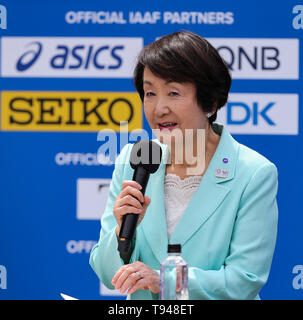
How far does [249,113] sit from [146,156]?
1.49 metres

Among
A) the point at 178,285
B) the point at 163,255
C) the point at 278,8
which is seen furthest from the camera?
the point at 278,8

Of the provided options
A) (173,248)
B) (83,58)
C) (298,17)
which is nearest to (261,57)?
(298,17)

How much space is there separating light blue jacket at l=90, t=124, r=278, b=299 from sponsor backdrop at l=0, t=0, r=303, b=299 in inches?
43.7

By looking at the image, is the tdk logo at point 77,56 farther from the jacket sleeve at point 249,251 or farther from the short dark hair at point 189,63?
the jacket sleeve at point 249,251

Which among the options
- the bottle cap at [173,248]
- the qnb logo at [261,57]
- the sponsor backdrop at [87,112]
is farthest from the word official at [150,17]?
the bottle cap at [173,248]

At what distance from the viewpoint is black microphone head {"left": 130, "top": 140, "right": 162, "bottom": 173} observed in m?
1.49

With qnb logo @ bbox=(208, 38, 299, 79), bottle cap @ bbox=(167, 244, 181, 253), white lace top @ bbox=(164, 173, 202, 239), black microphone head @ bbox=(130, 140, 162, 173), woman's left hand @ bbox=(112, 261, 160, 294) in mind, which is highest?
qnb logo @ bbox=(208, 38, 299, 79)

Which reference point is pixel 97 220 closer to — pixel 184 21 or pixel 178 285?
pixel 184 21

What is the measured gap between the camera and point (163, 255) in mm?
1735

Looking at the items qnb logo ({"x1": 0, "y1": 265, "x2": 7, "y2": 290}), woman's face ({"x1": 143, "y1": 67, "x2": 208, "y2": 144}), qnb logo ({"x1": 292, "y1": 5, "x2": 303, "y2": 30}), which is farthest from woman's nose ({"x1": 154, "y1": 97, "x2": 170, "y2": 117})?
qnb logo ({"x1": 0, "y1": 265, "x2": 7, "y2": 290})

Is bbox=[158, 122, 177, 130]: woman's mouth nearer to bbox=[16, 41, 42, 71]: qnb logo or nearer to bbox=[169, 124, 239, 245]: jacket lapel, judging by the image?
bbox=[169, 124, 239, 245]: jacket lapel

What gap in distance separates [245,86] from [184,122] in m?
1.22

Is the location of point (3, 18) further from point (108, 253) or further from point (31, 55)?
point (108, 253)

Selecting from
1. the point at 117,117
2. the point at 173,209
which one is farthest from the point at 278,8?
the point at 173,209
